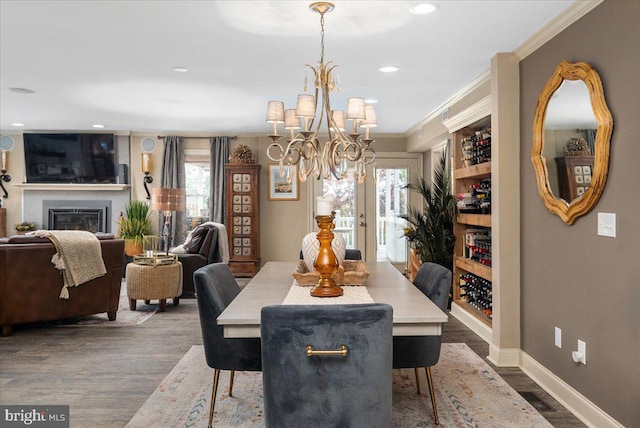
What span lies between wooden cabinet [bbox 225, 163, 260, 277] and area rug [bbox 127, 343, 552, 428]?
3966 mm

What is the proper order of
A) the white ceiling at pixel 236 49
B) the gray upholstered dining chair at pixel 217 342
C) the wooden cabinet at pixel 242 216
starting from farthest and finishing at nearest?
the wooden cabinet at pixel 242 216, the white ceiling at pixel 236 49, the gray upholstered dining chair at pixel 217 342

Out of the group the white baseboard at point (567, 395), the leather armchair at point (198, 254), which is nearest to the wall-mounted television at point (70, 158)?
the leather armchair at point (198, 254)

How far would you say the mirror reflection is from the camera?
103 inches

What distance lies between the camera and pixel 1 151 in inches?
308

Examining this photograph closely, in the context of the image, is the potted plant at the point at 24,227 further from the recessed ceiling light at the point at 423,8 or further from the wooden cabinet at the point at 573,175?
the wooden cabinet at the point at 573,175

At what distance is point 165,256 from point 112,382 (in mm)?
2324

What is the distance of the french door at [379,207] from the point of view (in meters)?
7.83

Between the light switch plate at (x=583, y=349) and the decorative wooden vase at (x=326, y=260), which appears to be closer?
the decorative wooden vase at (x=326, y=260)

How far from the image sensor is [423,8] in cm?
284

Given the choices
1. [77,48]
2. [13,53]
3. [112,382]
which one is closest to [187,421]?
[112,382]

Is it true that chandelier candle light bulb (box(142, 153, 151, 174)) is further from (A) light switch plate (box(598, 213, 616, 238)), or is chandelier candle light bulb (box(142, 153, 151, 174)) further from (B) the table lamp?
(A) light switch plate (box(598, 213, 616, 238))

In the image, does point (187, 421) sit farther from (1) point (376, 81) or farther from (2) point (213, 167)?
(2) point (213, 167)

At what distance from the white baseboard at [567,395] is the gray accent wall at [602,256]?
4cm

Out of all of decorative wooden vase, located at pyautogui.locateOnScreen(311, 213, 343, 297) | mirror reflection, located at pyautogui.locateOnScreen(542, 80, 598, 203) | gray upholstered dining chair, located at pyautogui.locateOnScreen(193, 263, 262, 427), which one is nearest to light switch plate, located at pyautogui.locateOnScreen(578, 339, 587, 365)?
mirror reflection, located at pyautogui.locateOnScreen(542, 80, 598, 203)
